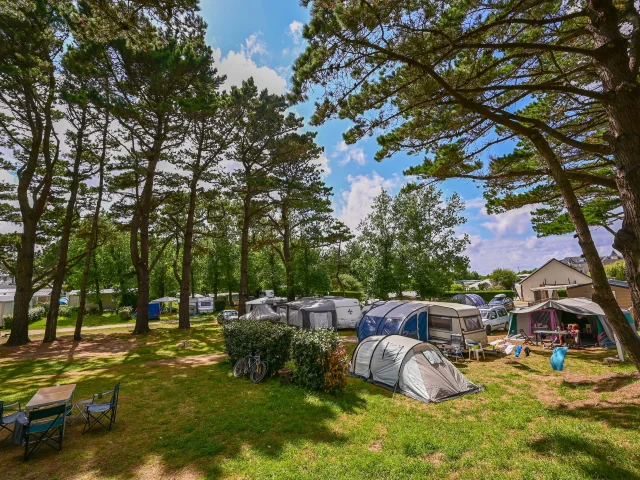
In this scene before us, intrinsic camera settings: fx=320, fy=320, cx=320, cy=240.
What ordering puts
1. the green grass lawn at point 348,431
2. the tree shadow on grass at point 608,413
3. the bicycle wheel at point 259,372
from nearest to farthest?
the green grass lawn at point 348,431, the tree shadow on grass at point 608,413, the bicycle wheel at point 259,372

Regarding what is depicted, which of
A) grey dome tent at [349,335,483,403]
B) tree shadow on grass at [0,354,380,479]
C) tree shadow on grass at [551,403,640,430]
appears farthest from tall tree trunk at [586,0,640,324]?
tree shadow on grass at [0,354,380,479]

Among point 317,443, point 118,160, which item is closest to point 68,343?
point 118,160

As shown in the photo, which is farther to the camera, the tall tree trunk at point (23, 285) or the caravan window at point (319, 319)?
the caravan window at point (319, 319)

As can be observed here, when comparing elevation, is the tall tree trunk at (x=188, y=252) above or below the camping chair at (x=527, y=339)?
above

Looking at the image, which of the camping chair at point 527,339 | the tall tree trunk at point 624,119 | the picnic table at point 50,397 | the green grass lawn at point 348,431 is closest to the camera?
the tall tree trunk at point 624,119

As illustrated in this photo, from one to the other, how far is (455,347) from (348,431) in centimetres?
773

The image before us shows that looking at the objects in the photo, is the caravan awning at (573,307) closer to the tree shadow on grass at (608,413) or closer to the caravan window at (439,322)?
the caravan window at (439,322)

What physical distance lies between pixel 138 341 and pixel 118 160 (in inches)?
386

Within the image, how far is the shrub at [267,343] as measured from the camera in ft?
31.7

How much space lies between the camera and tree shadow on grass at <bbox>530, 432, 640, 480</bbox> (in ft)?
14.8

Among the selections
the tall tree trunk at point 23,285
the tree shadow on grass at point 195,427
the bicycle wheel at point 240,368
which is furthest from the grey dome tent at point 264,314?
the tall tree trunk at point 23,285

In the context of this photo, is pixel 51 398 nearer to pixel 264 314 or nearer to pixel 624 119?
pixel 624 119

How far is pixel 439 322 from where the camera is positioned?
45.4ft

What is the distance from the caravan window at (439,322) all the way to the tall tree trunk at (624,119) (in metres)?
9.80
